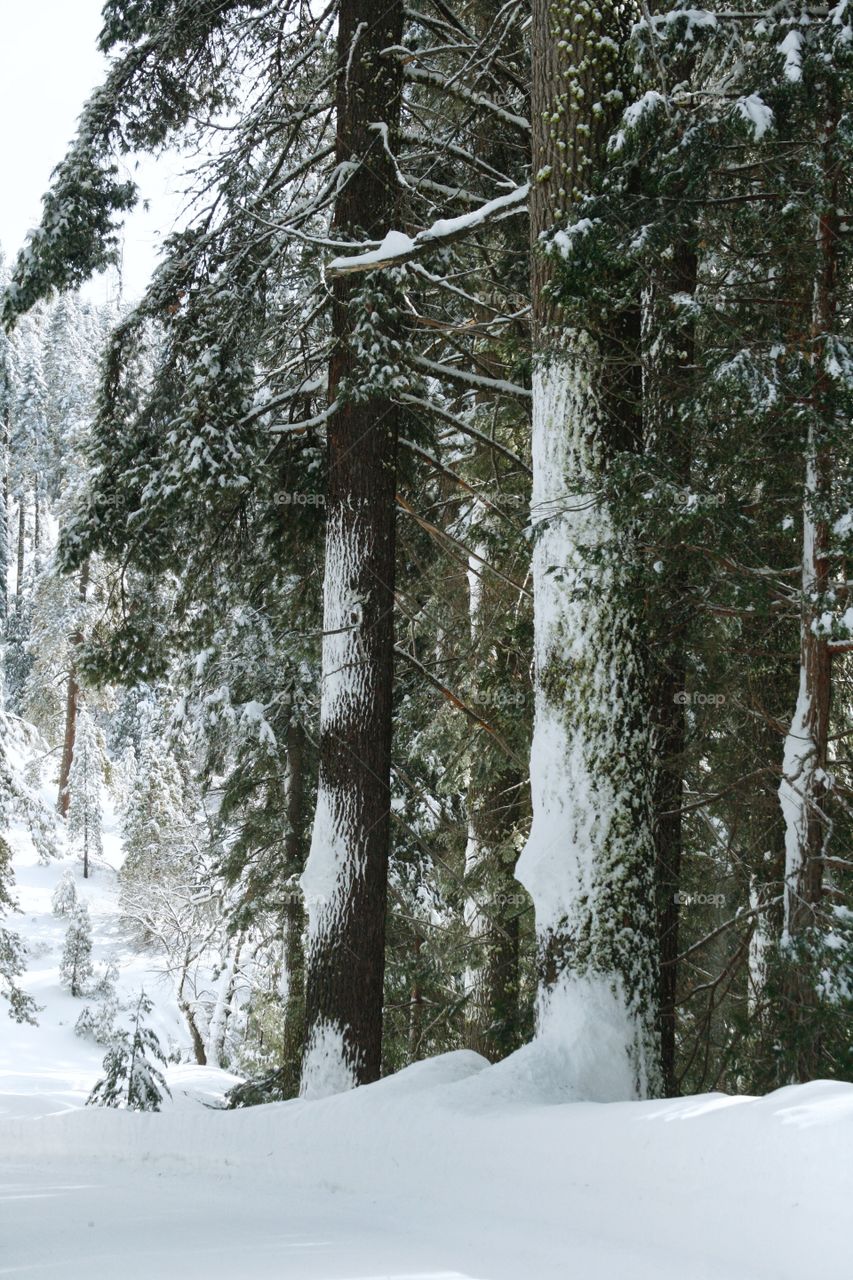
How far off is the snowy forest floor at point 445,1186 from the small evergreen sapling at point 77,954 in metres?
27.0

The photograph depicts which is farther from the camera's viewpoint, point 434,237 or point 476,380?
point 476,380

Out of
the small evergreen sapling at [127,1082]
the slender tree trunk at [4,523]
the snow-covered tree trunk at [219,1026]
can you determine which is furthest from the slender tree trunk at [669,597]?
the slender tree trunk at [4,523]

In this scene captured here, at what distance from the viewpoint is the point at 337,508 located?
751cm

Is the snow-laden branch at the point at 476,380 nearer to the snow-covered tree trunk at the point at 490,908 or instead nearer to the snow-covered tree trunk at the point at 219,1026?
the snow-covered tree trunk at the point at 490,908

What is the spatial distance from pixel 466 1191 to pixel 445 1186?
0.12 metres

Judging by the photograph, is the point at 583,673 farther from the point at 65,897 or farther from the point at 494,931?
the point at 65,897

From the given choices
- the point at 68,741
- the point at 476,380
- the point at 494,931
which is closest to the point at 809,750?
the point at 476,380

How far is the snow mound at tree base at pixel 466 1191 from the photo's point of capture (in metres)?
3.04

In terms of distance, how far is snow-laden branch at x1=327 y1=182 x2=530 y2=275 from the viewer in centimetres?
587

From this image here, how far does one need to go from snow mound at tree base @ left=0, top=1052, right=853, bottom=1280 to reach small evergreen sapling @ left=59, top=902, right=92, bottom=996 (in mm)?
27533

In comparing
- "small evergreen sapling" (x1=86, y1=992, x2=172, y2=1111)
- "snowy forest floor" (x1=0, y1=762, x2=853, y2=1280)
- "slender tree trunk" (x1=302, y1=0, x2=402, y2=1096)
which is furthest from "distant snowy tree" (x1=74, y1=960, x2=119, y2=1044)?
"snowy forest floor" (x1=0, y1=762, x2=853, y2=1280)

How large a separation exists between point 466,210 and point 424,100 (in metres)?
2.82

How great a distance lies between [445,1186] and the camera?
13.3ft

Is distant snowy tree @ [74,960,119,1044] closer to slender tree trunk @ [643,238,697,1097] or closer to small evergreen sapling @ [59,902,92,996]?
small evergreen sapling @ [59,902,92,996]
